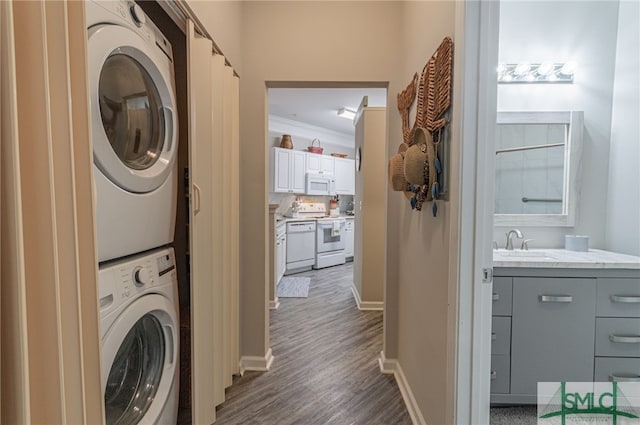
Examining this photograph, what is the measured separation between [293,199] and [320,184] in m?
0.60

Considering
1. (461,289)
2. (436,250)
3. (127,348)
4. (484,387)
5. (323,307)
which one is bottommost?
(323,307)

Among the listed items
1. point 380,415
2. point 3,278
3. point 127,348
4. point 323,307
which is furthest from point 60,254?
point 323,307

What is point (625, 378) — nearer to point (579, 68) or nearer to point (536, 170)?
point (536, 170)

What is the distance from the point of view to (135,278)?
3.49ft

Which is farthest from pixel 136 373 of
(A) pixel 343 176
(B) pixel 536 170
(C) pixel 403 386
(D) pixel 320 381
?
(A) pixel 343 176

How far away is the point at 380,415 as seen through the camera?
166 centimetres

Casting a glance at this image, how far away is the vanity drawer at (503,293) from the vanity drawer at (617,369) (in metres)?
0.56

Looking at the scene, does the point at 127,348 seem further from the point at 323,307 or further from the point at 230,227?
the point at 323,307

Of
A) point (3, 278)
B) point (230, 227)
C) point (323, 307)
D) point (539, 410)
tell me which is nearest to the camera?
point (3, 278)

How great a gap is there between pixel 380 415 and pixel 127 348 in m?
1.37

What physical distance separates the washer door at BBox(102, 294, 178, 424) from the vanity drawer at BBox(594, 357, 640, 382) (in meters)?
2.22

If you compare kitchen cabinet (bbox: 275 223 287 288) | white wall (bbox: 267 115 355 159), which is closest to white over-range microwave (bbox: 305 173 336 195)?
white wall (bbox: 267 115 355 159)

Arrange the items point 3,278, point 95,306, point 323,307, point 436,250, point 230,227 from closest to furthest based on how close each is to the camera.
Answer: point 3,278 → point 95,306 → point 436,250 → point 230,227 → point 323,307

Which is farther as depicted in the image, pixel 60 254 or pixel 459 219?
pixel 459 219
